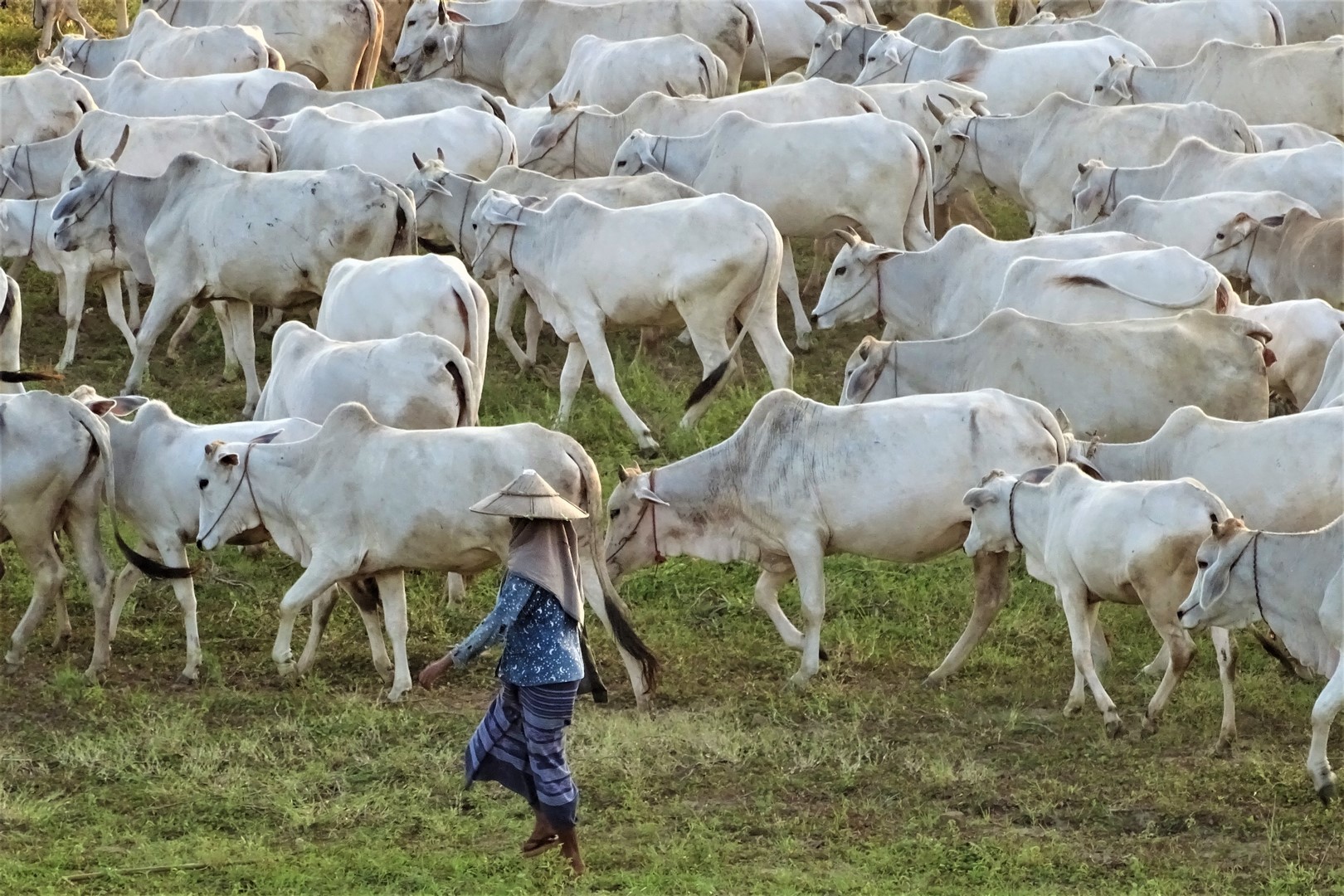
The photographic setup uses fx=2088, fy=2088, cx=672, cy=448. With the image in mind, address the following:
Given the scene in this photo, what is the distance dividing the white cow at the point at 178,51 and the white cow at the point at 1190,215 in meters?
7.91

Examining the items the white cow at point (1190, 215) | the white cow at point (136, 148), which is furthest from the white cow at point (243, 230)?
the white cow at point (1190, 215)

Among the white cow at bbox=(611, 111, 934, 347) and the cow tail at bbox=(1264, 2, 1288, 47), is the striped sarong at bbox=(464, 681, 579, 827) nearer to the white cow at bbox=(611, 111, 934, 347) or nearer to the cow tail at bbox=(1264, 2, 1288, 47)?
the white cow at bbox=(611, 111, 934, 347)

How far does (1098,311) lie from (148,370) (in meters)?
6.03

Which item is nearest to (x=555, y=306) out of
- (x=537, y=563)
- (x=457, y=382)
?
(x=457, y=382)

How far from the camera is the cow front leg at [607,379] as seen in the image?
11.5 meters

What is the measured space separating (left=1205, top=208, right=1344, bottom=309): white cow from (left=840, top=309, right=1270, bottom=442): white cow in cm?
171

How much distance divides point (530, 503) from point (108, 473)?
2.90m

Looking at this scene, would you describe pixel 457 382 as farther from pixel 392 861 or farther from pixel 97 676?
pixel 392 861

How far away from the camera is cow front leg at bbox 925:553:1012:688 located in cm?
884

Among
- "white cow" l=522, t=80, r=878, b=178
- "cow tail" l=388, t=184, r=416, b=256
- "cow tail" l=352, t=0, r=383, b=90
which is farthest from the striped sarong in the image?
"cow tail" l=352, t=0, r=383, b=90

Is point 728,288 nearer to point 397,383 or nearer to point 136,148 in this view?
point 397,383

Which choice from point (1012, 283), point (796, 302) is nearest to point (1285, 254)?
point (1012, 283)

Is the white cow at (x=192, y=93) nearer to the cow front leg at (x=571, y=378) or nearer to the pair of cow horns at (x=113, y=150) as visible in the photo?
the pair of cow horns at (x=113, y=150)

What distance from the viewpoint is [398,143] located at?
46.1 feet
